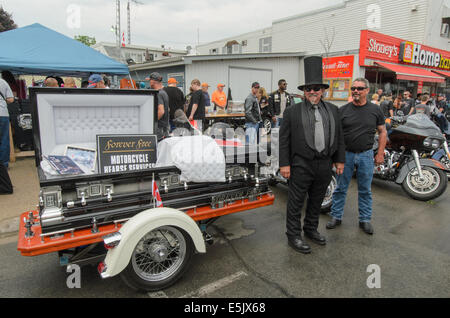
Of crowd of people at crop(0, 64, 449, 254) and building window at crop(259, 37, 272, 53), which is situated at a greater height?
building window at crop(259, 37, 272, 53)

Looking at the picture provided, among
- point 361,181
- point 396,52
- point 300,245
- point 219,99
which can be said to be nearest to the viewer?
point 300,245

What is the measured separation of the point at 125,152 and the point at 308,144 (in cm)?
218

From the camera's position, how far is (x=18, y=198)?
5082 millimetres

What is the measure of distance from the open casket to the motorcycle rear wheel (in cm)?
340

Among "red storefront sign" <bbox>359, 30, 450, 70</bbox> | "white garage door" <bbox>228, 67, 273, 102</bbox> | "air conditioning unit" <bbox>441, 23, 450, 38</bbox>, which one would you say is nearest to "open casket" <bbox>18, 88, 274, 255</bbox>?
"white garage door" <bbox>228, 67, 273, 102</bbox>

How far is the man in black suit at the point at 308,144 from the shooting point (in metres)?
3.42

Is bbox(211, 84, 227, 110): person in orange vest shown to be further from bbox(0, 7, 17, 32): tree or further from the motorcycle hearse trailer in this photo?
bbox(0, 7, 17, 32): tree

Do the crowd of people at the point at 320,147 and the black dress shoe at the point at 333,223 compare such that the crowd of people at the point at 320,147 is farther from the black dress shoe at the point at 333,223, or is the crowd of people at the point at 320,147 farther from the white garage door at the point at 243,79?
the white garage door at the point at 243,79

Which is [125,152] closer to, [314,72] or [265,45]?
[314,72]

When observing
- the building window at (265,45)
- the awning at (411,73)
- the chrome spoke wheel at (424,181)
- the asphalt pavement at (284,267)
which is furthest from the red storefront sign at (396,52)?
the asphalt pavement at (284,267)

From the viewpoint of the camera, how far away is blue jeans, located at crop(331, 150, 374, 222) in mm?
4043

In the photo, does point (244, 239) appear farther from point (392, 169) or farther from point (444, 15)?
point (444, 15)

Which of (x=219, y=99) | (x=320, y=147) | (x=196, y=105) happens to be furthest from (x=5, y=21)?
(x=320, y=147)
